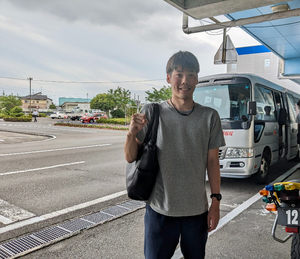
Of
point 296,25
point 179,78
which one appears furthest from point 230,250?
point 296,25

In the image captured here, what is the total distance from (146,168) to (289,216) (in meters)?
1.59

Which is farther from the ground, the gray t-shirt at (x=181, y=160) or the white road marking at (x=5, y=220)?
the gray t-shirt at (x=181, y=160)

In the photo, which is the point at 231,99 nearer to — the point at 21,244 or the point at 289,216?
the point at 289,216

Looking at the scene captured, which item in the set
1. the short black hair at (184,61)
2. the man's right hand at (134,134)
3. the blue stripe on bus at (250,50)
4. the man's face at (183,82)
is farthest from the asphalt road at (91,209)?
the blue stripe on bus at (250,50)

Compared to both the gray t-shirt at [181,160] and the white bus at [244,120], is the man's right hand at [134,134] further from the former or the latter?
the white bus at [244,120]

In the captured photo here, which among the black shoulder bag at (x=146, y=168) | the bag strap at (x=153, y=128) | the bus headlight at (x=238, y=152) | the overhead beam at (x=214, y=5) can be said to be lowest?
the bus headlight at (x=238, y=152)

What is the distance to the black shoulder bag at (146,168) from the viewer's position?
5.95ft

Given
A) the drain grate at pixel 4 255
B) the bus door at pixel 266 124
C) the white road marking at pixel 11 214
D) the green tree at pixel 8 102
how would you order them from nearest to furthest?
the drain grate at pixel 4 255, the white road marking at pixel 11 214, the bus door at pixel 266 124, the green tree at pixel 8 102

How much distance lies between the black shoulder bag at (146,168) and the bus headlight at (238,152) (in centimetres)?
445

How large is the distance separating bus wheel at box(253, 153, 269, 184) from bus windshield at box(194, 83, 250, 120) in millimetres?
1351

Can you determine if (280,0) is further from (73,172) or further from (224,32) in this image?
(73,172)

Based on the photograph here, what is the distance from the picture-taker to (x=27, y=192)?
18.4 ft

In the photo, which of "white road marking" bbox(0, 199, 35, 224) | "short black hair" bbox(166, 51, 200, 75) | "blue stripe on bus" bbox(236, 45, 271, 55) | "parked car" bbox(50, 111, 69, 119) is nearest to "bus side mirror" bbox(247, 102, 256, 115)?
"short black hair" bbox(166, 51, 200, 75)

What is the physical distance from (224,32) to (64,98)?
387 feet
